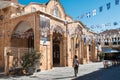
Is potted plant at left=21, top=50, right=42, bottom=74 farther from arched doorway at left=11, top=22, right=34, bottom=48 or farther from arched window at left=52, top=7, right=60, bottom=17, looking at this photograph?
arched window at left=52, top=7, right=60, bottom=17

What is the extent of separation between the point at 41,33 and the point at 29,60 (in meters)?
3.68

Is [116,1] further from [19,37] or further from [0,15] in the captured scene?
[0,15]

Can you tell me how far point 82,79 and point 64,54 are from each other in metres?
10.5

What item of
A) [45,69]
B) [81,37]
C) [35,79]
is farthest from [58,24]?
[35,79]

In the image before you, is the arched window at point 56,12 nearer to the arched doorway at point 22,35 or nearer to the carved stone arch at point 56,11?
the carved stone arch at point 56,11

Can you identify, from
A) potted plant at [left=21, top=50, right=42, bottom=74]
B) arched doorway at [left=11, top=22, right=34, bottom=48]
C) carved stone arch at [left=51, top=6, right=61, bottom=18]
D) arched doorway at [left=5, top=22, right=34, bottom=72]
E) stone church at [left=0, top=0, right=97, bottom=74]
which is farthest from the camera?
carved stone arch at [left=51, top=6, right=61, bottom=18]

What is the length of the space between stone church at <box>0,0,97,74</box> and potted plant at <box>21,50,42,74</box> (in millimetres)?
1276

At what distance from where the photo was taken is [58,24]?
22.6 m

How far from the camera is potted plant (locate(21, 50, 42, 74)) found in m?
16.4

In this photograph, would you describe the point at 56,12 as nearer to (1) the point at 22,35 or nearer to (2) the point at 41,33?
(1) the point at 22,35

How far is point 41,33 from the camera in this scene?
1900 cm

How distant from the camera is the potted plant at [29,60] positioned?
16359 millimetres

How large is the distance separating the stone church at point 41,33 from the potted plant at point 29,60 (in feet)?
4.19

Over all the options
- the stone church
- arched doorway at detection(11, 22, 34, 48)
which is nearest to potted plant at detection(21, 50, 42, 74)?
the stone church
